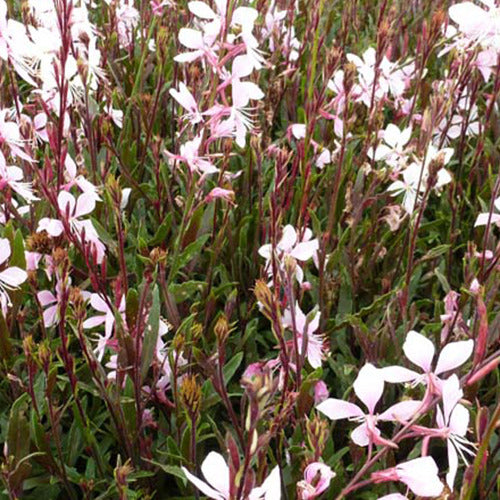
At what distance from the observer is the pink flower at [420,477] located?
842 mm

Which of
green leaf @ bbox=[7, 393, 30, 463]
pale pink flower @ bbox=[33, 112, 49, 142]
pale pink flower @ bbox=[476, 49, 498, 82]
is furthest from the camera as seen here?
pale pink flower @ bbox=[476, 49, 498, 82]

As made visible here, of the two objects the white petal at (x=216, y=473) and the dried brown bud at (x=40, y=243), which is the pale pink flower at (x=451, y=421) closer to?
the white petal at (x=216, y=473)

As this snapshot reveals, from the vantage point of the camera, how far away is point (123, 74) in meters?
2.66

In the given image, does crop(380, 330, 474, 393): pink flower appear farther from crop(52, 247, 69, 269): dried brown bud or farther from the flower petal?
the flower petal

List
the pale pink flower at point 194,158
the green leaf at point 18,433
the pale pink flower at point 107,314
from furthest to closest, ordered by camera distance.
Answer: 1. the pale pink flower at point 194,158
2. the pale pink flower at point 107,314
3. the green leaf at point 18,433

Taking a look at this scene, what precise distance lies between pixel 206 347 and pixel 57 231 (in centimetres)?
44

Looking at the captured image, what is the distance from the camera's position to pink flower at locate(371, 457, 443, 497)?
0.84 metres

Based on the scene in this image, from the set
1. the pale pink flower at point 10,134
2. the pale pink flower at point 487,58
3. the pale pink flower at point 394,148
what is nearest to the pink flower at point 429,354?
the pale pink flower at point 10,134

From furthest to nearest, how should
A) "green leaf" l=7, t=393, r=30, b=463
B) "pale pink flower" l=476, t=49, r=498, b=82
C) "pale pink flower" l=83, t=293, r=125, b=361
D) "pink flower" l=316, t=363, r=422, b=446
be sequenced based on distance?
"pale pink flower" l=476, t=49, r=498, b=82 → "pale pink flower" l=83, t=293, r=125, b=361 → "green leaf" l=7, t=393, r=30, b=463 → "pink flower" l=316, t=363, r=422, b=446

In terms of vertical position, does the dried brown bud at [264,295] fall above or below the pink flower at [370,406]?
above

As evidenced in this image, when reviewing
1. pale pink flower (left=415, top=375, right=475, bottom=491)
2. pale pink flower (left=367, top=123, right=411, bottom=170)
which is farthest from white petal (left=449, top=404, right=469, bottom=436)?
pale pink flower (left=367, top=123, right=411, bottom=170)

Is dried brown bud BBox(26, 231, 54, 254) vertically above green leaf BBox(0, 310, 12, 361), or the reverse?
dried brown bud BBox(26, 231, 54, 254)

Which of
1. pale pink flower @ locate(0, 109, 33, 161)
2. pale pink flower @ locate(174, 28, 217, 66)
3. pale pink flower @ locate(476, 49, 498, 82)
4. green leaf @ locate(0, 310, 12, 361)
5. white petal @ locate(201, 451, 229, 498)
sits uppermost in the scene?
pale pink flower @ locate(174, 28, 217, 66)

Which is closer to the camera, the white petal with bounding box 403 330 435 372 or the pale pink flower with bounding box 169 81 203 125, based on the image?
the white petal with bounding box 403 330 435 372
